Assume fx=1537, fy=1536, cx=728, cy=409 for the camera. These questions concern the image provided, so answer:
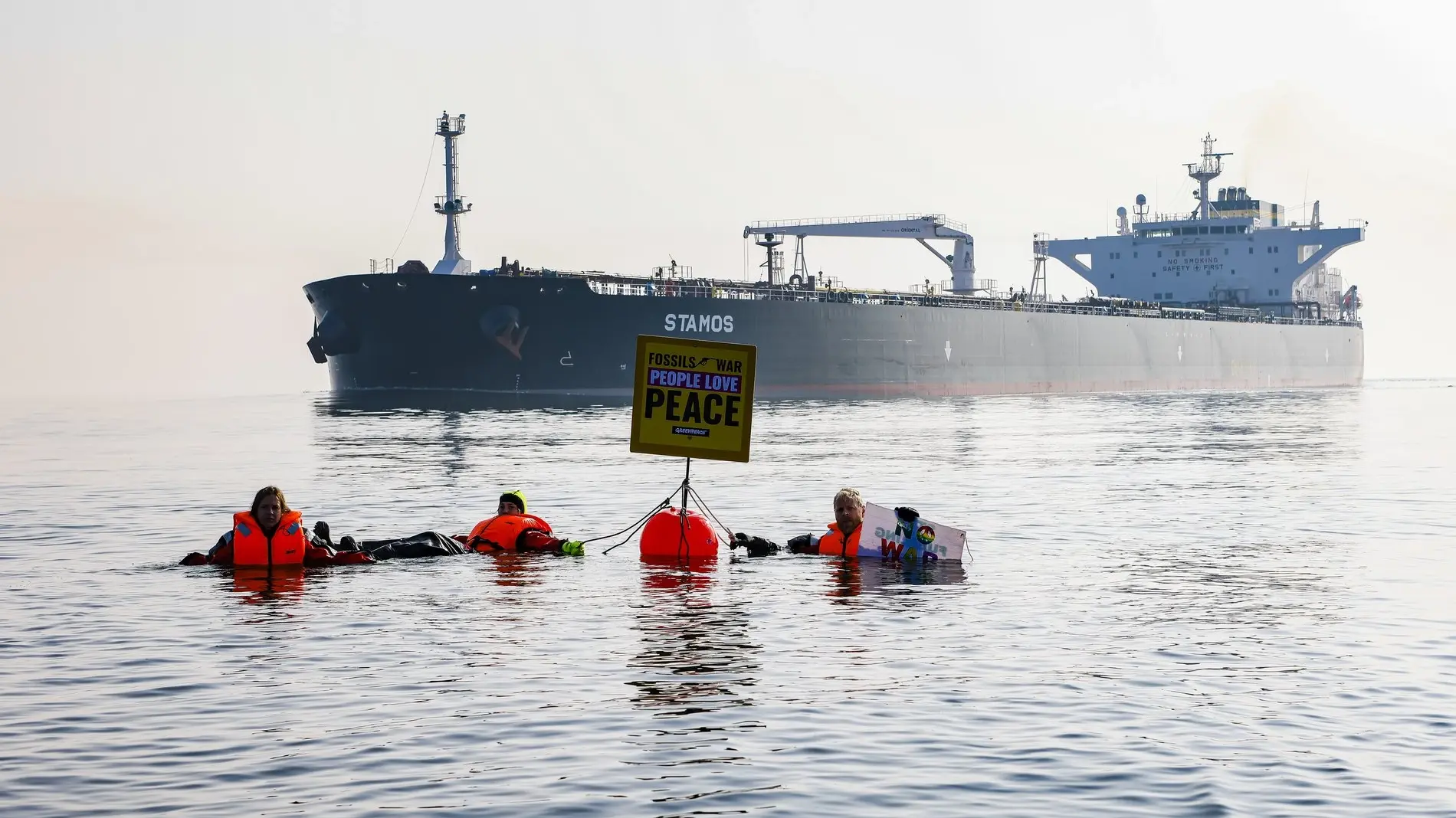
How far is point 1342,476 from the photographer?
3177 centimetres

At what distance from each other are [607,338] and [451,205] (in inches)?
461

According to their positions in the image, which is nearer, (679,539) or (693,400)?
(693,400)

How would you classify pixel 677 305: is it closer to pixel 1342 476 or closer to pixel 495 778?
pixel 1342 476

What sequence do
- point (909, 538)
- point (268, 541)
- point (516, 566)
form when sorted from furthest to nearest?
1. point (909, 538)
2. point (516, 566)
3. point (268, 541)

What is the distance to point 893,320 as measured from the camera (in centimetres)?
7444

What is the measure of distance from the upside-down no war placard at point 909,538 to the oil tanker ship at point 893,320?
153 ft

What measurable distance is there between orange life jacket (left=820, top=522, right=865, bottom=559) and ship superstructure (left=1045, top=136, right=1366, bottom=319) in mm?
88858

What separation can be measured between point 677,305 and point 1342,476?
3760 centimetres

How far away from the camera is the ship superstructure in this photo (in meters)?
102

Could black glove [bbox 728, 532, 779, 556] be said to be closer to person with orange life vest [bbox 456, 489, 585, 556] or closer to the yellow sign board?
the yellow sign board

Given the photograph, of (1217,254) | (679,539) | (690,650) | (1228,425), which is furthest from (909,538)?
(1217,254)

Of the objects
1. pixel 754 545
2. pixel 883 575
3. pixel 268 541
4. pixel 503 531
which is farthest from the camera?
pixel 754 545

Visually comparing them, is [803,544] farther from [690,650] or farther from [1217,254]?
[1217,254]

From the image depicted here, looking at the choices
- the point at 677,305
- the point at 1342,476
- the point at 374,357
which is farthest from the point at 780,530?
the point at 374,357
